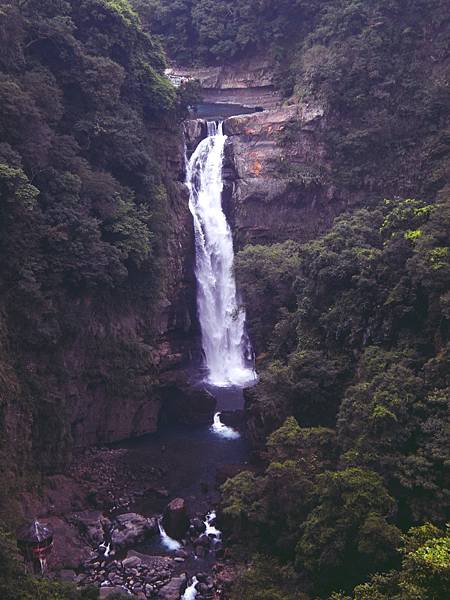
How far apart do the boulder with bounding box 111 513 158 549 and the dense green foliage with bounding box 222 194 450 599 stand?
266 cm

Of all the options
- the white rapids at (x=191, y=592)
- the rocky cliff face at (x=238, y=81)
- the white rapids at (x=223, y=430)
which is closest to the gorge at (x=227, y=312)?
the white rapids at (x=191, y=592)

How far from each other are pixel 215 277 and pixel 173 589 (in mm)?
17812

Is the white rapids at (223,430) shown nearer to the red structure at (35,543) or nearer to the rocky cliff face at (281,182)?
the red structure at (35,543)

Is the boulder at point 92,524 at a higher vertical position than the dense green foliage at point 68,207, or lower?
lower

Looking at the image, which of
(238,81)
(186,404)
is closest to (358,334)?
(186,404)

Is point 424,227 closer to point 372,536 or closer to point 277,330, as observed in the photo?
point 277,330

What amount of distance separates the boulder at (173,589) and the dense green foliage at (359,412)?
7.39 feet

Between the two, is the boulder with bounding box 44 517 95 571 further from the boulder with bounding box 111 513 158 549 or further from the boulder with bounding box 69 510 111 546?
the boulder with bounding box 111 513 158 549

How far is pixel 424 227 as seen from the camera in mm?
21859

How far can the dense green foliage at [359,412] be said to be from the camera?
1566 cm

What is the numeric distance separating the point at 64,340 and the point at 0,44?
11730 millimetres

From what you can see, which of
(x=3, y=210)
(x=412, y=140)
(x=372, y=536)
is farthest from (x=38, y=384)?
(x=412, y=140)

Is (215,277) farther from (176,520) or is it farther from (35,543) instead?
A: (35,543)

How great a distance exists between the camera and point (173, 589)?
61.3 ft
